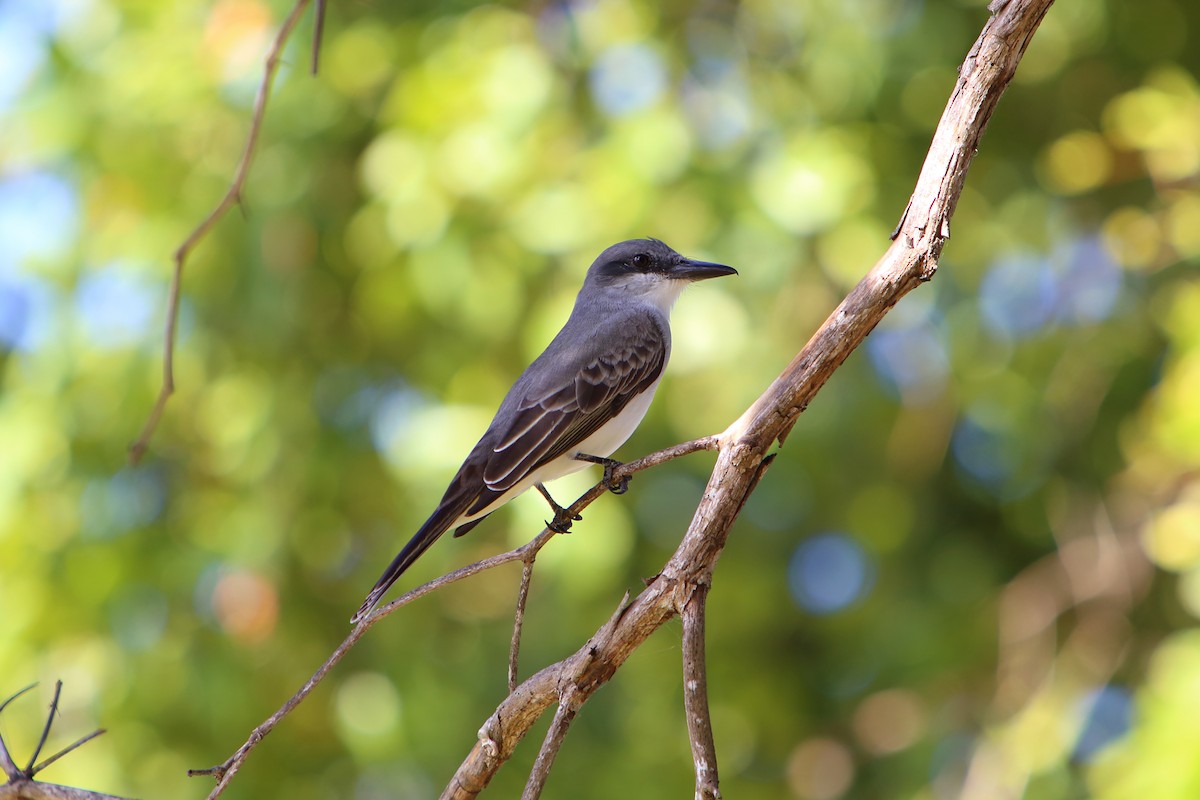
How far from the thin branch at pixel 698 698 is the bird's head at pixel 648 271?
9.11 ft

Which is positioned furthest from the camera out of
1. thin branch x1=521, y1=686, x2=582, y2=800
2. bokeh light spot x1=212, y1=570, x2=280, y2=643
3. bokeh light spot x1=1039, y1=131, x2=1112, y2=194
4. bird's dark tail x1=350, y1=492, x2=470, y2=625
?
bokeh light spot x1=1039, y1=131, x2=1112, y2=194

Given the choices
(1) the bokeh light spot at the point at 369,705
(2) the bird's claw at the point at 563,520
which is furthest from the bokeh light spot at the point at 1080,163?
(1) the bokeh light spot at the point at 369,705

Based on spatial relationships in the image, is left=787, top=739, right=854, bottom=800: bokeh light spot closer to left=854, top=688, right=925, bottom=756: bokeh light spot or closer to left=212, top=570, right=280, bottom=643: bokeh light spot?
left=854, top=688, right=925, bottom=756: bokeh light spot

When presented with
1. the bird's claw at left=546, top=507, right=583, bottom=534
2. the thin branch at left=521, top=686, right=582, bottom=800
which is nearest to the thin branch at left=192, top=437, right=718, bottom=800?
the thin branch at left=521, top=686, right=582, bottom=800

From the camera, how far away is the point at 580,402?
469cm

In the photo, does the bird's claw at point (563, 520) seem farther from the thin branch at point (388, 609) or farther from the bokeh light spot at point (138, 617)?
the bokeh light spot at point (138, 617)

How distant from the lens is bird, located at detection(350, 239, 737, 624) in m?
4.38

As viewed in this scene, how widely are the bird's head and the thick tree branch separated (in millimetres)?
2542

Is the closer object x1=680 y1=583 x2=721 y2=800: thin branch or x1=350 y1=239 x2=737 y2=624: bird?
x1=680 y1=583 x2=721 y2=800: thin branch

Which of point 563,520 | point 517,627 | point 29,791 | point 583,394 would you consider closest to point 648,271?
point 583,394

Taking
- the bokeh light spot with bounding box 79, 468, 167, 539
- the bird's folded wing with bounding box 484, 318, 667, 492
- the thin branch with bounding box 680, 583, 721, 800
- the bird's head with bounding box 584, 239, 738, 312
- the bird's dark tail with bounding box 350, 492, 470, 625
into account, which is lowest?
the thin branch with bounding box 680, 583, 721, 800

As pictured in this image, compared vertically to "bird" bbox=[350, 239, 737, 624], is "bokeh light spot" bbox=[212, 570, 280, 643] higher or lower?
higher

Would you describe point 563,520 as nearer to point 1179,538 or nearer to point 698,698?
point 698,698

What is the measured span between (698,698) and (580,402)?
240 centimetres
